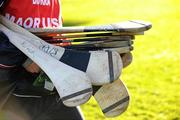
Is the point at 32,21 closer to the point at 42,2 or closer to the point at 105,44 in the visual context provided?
the point at 42,2

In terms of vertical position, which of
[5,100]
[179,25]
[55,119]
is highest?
[5,100]

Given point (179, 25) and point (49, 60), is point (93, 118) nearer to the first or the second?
point (49, 60)

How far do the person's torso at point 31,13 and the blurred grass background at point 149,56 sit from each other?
8.20 ft

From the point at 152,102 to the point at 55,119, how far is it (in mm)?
2986

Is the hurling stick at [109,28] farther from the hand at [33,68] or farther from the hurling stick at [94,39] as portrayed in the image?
the hand at [33,68]

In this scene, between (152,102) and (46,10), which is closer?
(46,10)

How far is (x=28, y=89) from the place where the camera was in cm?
297

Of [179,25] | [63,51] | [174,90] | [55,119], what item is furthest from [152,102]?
[179,25]

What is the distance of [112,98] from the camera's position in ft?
9.95

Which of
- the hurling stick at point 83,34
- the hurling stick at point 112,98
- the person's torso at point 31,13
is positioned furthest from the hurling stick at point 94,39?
the hurling stick at point 112,98

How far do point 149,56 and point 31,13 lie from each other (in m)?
5.64

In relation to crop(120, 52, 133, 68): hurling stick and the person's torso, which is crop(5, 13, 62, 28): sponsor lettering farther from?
crop(120, 52, 133, 68): hurling stick

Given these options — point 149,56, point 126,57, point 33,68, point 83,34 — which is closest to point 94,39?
point 83,34

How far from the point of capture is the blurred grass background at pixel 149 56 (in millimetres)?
5805
